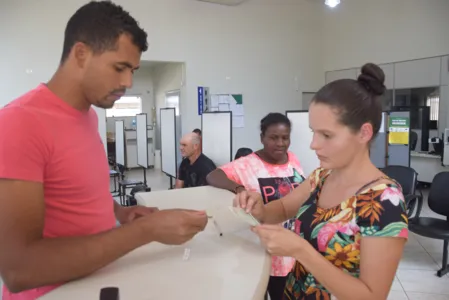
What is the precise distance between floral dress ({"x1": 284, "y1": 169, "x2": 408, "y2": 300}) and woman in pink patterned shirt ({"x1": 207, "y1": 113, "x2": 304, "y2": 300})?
2.44ft

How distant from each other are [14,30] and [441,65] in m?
7.14

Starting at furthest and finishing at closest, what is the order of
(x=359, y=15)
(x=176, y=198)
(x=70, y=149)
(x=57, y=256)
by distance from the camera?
1. (x=359, y=15)
2. (x=176, y=198)
3. (x=70, y=149)
4. (x=57, y=256)

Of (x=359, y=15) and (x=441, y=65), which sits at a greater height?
(x=359, y=15)

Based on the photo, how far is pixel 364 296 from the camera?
2.86ft

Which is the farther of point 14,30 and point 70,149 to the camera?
point 14,30

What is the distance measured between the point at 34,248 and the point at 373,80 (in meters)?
0.97

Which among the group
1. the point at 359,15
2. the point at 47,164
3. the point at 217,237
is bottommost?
the point at 217,237

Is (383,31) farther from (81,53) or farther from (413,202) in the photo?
(81,53)

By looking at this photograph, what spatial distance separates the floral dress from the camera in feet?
2.98

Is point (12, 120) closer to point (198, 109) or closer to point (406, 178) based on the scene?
point (406, 178)

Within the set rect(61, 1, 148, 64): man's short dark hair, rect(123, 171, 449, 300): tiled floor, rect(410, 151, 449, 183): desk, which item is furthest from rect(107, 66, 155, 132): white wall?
rect(61, 1, 148, 64): man's short dark hair

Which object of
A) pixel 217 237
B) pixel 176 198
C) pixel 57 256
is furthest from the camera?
pixel 176 198

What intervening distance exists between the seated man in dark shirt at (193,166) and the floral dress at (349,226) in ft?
8.04

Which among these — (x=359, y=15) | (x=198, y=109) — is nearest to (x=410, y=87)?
(x=359, y=15)
